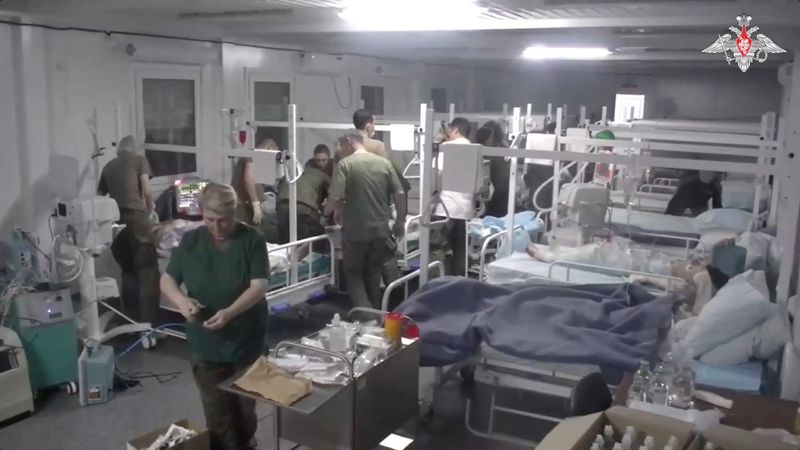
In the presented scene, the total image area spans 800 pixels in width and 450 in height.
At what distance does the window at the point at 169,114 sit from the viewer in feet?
20.4

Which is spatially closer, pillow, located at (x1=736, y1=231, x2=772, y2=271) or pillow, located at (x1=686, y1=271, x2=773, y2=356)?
pillow, located at (x1=686, y1=271, x2=773, y2=356)

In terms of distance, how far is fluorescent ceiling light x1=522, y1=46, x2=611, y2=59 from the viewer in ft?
25.1

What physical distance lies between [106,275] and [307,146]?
3.01 metres

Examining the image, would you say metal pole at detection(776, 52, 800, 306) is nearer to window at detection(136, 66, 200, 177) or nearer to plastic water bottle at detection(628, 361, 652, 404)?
plastic water bottle at detection(628, 361, 652, 404)

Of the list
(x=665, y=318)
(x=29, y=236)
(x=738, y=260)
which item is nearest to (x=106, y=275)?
(x=29, y=236)

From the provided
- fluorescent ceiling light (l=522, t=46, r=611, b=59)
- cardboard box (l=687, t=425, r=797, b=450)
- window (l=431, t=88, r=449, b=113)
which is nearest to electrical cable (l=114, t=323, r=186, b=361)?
cardboard box (l=687, t=425, r=797, b=450)

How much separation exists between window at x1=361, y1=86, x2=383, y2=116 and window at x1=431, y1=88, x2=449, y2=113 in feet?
5.88

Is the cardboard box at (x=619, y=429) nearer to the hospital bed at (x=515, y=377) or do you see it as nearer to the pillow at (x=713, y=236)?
the hospital bed at (x=515, y=377)

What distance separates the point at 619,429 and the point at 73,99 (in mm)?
4863

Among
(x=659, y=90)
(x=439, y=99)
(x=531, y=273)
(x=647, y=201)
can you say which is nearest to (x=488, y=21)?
(x=531, y=273)

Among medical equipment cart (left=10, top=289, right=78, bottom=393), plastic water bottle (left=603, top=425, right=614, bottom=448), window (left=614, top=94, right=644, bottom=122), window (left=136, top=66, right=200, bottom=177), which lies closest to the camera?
plastic water bottle (left=603, top=425, right=614, bottom=448)

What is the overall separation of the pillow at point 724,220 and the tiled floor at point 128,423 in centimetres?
363

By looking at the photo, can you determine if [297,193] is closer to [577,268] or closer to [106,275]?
[106,275]

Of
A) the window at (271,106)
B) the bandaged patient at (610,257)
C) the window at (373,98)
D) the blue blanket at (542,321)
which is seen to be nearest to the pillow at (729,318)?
the blue blanket at (542,321)
